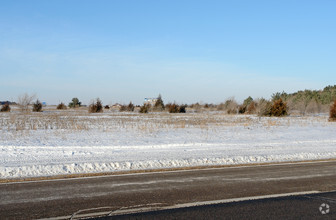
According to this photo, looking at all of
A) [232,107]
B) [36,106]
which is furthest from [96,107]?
[232,107]

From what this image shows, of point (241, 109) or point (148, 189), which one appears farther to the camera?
point (241, 109)

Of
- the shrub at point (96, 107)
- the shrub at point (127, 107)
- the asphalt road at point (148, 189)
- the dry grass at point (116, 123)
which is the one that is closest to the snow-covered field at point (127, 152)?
the asphalt road at point (148, 189)

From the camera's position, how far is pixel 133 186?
782 centimetres

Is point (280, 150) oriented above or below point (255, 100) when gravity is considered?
below

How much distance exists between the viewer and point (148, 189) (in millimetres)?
7547

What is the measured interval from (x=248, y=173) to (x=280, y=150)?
649 cm

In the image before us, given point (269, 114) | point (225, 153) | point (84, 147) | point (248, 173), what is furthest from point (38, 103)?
point (248, 173)

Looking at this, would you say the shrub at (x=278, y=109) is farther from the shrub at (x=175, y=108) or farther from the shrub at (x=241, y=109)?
the shrub at (x=175, y=108)

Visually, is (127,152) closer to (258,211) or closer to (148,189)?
(148,189)

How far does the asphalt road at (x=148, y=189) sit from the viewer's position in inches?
242

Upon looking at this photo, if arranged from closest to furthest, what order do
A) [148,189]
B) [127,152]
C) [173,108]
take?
[148,189] < [127,152] < [173,108]

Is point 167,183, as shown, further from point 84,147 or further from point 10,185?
point 84,147

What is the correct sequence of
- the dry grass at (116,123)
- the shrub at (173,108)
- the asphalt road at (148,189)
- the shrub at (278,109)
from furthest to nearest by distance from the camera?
the shrub at (173,108), the shrub at (278,109), the dry grass at (116,123), the asphalt road at (148,189)

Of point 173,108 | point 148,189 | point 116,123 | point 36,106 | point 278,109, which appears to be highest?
point 36,106
